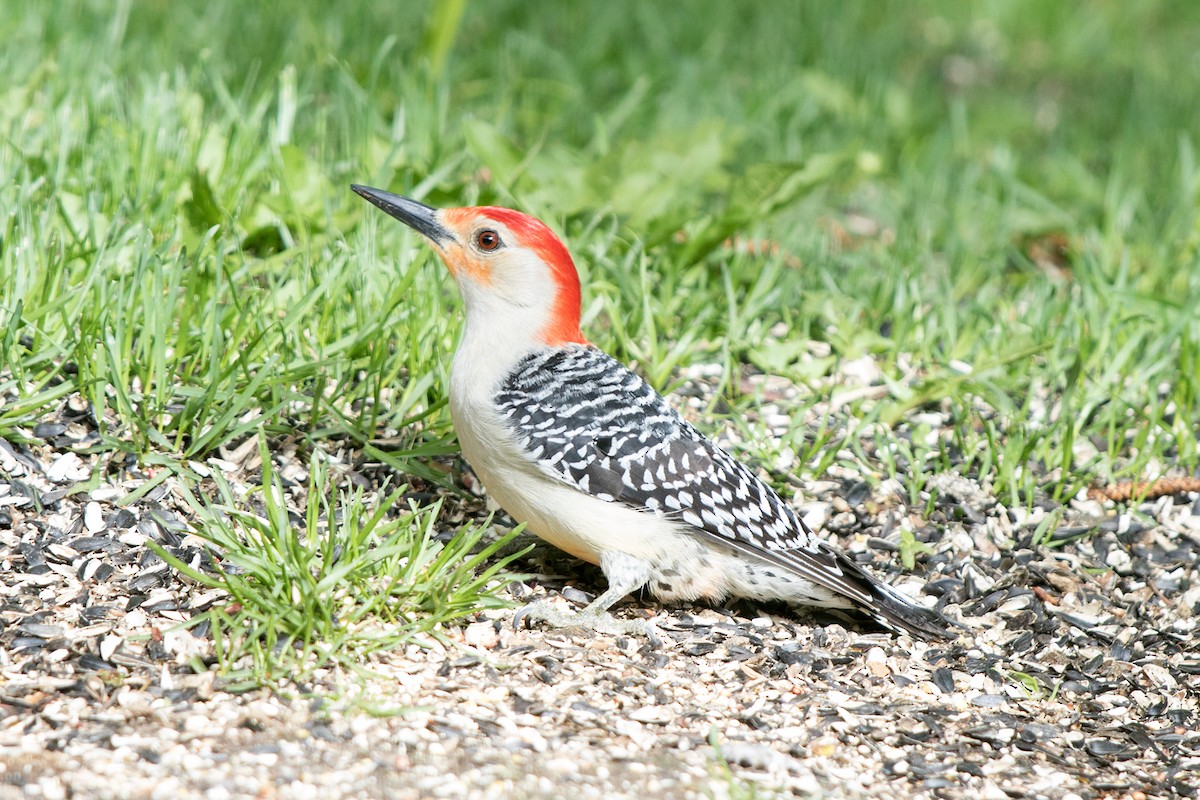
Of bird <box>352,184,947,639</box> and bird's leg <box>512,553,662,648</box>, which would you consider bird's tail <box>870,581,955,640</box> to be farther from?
bird's leg <box>512,553,662,648</box>

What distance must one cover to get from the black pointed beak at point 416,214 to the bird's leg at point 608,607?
1302mm

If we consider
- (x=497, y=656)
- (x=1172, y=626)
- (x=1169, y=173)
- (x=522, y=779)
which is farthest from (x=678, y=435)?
(x=1169, y=173)

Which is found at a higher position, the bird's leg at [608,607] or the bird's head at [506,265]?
the bird's head at [506,265]

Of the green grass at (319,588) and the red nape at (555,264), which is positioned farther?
the red nape at (555,264)

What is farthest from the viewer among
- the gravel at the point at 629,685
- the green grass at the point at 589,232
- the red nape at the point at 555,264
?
the green grass at the point at 589,232

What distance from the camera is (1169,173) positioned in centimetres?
784

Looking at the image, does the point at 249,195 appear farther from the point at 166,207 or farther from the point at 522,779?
the point at 522,779

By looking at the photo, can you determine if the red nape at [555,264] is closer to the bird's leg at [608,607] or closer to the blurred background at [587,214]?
the blurred background at [587,214]

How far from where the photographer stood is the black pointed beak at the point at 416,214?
4668 millimetres

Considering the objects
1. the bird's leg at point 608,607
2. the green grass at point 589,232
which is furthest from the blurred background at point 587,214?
the bird's leg at point 608,607

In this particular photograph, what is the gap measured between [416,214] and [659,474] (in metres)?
1.30

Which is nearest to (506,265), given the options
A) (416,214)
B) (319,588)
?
(416,214)

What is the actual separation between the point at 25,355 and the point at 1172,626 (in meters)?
4.19

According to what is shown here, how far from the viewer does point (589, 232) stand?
6012 mm
